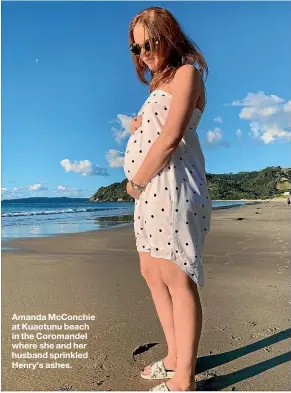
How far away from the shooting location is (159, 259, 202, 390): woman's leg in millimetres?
2037

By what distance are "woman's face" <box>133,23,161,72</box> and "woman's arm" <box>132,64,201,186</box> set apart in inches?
8.1

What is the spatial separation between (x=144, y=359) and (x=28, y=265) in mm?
3391

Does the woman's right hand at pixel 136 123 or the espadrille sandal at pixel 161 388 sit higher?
the woman's right hand at pixel 136 123

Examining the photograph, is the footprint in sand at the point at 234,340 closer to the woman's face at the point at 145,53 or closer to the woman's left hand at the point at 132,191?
the woman's left hand at the point at 132,191

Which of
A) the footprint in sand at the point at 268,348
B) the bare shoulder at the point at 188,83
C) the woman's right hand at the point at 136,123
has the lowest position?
the footprint in sand at the point at 268,348

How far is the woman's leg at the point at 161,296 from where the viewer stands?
2217 millimetres

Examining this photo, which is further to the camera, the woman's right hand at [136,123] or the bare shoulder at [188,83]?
the woman's right hand at [136,123]

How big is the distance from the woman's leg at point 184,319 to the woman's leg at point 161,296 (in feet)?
0.48

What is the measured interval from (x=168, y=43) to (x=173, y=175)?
2.09ft

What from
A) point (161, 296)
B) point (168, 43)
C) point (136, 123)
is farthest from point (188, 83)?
point (161, 296)

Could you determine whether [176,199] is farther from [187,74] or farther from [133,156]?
[187,74]

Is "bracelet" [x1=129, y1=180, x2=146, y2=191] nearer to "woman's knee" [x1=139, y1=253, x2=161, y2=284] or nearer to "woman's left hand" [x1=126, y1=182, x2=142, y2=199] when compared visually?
"woman's left hand" [x1=126, y1=182, x2=142, y2=199]

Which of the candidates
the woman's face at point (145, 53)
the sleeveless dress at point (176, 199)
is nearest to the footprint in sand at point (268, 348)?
the sleeveless dress at point (176, 199)

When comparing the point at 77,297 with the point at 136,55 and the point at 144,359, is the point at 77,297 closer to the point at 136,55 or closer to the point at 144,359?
the point at 144,359
